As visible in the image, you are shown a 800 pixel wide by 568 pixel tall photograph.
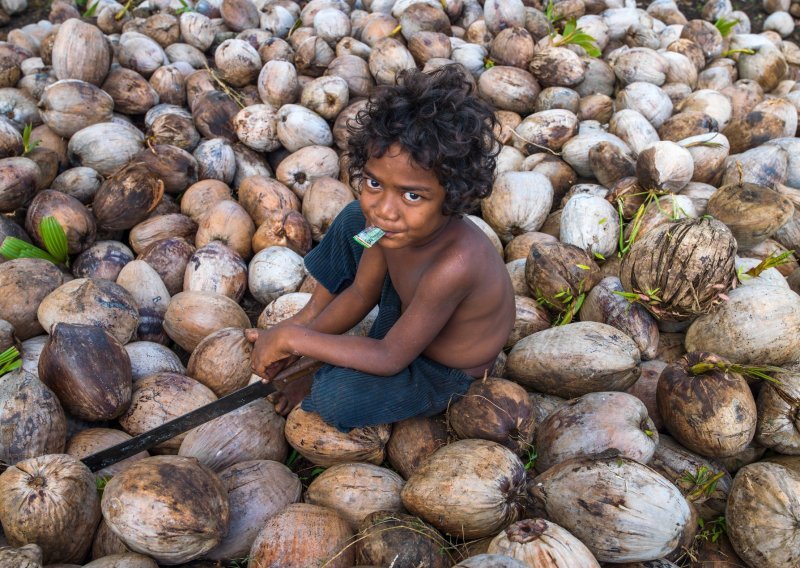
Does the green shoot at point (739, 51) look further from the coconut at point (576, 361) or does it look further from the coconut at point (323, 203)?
the coconut at point (576, 361)

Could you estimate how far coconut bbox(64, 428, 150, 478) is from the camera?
271cm

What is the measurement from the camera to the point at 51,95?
4492 mm

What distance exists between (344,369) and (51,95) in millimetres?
3162

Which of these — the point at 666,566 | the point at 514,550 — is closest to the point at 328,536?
the point at 514,550

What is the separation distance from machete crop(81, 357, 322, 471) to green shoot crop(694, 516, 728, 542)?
5.32ft

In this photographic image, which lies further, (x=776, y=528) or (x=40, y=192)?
(x=40, y=192)

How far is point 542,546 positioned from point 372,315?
1.62 meters

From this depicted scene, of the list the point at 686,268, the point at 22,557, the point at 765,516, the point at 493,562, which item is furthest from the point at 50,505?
the point at 686,268

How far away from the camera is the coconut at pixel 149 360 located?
3.19 meters

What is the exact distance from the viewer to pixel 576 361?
2924 mm

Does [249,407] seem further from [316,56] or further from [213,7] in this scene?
[213,7]

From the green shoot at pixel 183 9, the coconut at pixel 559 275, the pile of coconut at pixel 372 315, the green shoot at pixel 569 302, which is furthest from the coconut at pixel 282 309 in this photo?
the green shoot at pixel 183 9

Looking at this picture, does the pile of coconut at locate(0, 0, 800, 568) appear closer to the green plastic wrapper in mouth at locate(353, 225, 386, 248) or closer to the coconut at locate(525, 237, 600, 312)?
the coconut at locate(525, 237, 600, 312)

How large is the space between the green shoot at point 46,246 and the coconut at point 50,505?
1.72m
